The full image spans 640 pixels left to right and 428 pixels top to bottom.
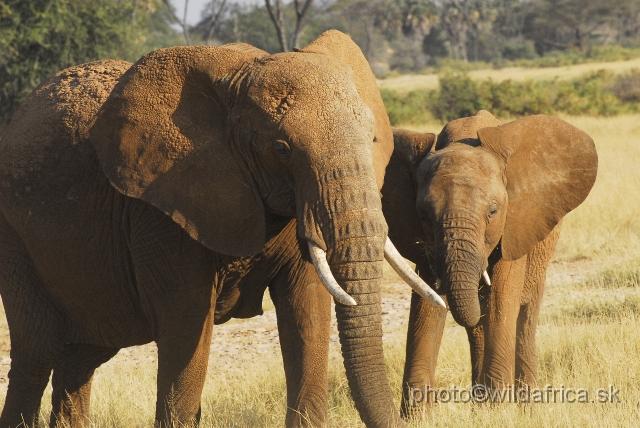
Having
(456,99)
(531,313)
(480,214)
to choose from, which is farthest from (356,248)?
(456,99)

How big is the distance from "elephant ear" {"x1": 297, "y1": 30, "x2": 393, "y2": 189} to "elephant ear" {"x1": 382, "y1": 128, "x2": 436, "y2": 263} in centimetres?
110

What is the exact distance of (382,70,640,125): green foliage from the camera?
24.6 metres

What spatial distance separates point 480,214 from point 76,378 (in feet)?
8.20

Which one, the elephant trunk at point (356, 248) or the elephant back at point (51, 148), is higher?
the elephant back at point (51, 148)

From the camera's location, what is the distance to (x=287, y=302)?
4500mm

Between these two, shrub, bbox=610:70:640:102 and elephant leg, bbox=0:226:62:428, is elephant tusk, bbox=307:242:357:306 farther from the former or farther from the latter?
shrub, bbox=610:70:640:102

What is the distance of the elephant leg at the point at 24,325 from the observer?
528 cm

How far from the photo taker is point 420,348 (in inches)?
215

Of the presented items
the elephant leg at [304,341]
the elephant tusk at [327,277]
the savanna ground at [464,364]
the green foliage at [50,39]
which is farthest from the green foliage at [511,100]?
the elephant tusk at [327,277]

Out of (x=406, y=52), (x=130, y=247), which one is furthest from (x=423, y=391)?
(x=406, y=52)

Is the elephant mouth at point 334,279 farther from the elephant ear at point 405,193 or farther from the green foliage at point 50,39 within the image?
the green foliage at point 50,39

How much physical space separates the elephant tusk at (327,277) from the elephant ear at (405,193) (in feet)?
6.61

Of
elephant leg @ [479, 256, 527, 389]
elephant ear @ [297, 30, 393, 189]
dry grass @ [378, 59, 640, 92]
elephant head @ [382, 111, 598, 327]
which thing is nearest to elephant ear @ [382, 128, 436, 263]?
elephant head @ [382, 111, 598, 327]

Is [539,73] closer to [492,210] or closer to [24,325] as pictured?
[492,210]
